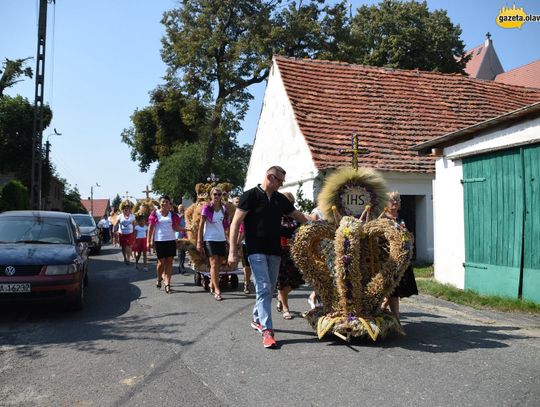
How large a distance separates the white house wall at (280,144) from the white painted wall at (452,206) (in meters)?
3.43

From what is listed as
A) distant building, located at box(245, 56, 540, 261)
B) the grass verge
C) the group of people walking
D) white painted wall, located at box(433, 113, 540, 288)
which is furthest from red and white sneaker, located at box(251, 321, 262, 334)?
distant building, located at box(245, 56, 540, 261)

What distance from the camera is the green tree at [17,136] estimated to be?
41.9 meters

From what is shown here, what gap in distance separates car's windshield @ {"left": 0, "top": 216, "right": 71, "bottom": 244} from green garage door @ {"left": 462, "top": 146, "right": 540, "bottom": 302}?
7.14m

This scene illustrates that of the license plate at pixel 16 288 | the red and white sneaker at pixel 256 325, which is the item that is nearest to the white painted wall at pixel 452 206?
the red and white sneaker at pixel 256 325

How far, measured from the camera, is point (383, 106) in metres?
15.4

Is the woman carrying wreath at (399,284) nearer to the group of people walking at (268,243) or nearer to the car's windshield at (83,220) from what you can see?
the group of people walking at (268,243)

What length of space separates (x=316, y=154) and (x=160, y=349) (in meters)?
8.33

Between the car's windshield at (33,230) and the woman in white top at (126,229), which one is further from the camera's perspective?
the woman in white top at (126,229)

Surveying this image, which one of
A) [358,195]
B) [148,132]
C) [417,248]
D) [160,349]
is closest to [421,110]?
[417,248]

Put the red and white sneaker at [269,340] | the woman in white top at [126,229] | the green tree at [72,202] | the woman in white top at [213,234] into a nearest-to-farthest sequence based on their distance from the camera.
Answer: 1. the red and white sneaker at [269,340]
2. the woman in white top at [213,234]
3. the woman in white top at [126,229]
4. the green tree at [72,202]

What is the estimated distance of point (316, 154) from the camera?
12.8m

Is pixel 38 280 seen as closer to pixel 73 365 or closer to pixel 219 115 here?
pixel 73 365

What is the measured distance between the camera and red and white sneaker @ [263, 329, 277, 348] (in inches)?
208

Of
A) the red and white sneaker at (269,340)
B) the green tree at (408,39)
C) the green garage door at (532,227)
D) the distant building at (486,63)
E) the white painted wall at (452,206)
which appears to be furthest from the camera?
the distant building at (486,63)
